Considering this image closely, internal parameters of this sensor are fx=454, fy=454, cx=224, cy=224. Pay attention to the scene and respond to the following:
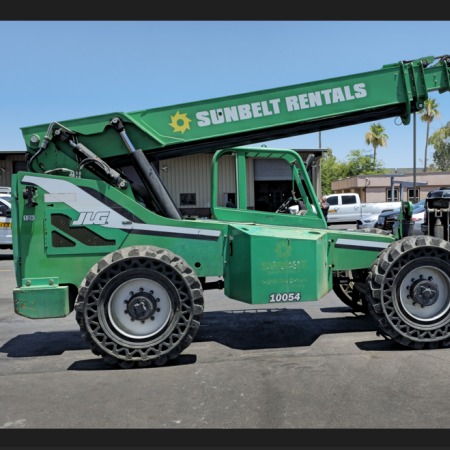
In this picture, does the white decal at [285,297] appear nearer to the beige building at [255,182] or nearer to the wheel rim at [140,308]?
the wheel rim at [140,308]

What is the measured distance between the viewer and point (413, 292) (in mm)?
5398

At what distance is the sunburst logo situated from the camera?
5570 mm

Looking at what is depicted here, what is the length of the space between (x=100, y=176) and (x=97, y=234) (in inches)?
28.1

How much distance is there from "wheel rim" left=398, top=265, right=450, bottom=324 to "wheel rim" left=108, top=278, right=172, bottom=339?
278cm

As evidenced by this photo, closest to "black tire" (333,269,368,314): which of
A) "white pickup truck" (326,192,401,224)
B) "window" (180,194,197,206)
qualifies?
"window" (180,194,197,206)

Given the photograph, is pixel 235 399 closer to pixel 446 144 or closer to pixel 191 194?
pixel 191 194

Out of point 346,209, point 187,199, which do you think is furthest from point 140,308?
point 346,209

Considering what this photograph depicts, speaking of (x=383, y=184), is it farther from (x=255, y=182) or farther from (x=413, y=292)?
(x=413, y=292)

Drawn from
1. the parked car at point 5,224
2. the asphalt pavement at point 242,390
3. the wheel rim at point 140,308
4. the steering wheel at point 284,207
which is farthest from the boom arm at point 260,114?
the parked car at point 5,224

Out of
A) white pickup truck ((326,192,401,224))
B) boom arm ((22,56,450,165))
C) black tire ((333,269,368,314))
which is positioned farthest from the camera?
white pickup truck ((326,192,401,224))

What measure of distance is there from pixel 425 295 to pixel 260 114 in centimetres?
Result: 295

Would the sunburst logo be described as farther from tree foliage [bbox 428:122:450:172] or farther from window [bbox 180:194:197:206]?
tree foliage [bbox 428:122:450:172]

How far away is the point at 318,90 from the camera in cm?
569

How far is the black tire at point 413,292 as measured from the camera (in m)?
5.29
